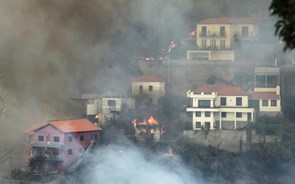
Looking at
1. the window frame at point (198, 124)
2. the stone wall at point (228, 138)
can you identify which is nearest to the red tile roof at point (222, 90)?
the window frame at point (198, 124)

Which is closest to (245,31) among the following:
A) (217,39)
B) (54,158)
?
(217,39)

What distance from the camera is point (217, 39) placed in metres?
24.4

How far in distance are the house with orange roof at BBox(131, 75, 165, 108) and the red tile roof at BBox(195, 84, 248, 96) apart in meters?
1.35

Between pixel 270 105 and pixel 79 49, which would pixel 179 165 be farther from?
pixel 79 49

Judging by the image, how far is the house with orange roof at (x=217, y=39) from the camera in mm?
24281

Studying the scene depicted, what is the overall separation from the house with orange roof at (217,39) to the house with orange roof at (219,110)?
2.60 m

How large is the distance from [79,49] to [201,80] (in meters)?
4.38

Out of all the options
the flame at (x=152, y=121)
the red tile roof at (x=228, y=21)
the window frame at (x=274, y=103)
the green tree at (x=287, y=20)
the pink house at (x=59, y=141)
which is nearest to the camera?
the green tree at (x=287, y=20)

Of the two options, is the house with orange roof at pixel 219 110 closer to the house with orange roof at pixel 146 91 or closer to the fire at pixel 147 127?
the fire at pixel 147 127

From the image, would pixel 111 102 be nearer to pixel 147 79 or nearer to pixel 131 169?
pixel 147 79

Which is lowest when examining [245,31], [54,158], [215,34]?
[54,158]

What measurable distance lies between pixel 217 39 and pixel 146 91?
2.88 metres

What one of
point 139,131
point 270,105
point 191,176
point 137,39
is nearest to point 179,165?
point 191,176

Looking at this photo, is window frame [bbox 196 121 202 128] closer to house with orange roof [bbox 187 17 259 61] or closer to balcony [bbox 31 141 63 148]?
house with orange roof [bbox 187 17 259 61]
